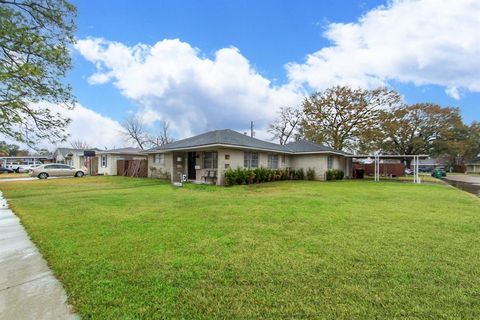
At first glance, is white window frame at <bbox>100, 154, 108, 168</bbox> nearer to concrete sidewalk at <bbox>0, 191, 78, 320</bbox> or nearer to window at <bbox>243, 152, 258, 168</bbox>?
window at <bbox>243, 152, 258, 168</bbox>

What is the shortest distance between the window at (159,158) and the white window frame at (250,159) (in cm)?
712

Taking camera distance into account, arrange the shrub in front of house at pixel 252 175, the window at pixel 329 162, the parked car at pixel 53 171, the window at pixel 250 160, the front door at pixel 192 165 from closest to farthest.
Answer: the shrub in front of house at pixel 252 175 < the window at pixel 250 160 < the front door at pixel 192 165 < the window at pixel 329 162 < the parked car at pixel 53 171

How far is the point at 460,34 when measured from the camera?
43.9 ft

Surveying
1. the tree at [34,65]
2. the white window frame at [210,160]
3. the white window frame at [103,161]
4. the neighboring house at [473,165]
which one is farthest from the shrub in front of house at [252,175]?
the neighboring house at [473,165]

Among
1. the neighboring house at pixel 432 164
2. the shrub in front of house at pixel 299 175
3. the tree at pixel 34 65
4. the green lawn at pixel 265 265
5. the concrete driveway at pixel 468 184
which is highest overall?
the tree at pixel 34 65

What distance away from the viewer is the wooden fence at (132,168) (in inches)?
891

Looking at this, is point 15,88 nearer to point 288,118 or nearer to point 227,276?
point 227,276

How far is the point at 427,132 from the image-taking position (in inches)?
1506

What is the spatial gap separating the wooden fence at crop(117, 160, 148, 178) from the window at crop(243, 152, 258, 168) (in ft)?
32.8

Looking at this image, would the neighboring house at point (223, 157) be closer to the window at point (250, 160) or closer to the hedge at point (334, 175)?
the window at point (250, 160)

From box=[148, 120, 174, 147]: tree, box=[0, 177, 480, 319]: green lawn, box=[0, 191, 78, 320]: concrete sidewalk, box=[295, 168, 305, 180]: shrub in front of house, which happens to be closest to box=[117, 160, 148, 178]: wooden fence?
box=[295, 168, 305, 180]: shrub in front of house

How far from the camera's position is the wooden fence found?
22.6 meters

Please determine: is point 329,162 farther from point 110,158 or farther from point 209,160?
point 110,158

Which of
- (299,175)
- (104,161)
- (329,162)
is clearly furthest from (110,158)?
(329,162)
